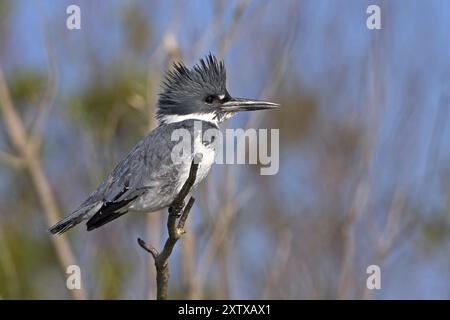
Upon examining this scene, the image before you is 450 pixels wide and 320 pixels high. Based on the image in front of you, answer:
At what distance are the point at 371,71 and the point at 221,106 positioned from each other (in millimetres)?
821

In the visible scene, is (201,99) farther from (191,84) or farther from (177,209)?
(177,209)

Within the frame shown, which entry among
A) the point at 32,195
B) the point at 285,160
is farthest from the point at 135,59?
the point at 285,160

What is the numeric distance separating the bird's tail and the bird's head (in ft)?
1.93

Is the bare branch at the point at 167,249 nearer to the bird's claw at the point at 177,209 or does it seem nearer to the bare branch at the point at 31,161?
the bird's claw at the point at 177,209

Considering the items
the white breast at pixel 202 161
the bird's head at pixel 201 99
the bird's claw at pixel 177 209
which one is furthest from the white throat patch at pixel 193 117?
the bird's claw at pixel 177 209

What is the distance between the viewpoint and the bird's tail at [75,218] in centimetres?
407

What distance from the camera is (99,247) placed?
5.43 m

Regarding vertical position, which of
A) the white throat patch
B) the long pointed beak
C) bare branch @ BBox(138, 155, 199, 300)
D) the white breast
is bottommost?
bare branch @ BBox(138, 155, 199, 300)

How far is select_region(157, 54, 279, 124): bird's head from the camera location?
4574 millimetres

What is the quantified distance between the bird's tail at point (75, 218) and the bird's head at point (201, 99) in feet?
1.93

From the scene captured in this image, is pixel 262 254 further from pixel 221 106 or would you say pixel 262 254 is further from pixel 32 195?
pixel 221 106

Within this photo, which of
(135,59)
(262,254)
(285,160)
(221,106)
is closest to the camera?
(221,106)

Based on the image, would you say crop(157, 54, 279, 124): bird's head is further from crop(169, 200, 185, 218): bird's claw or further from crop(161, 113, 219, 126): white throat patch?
crop(169, 200, 185, 218): bird's claw

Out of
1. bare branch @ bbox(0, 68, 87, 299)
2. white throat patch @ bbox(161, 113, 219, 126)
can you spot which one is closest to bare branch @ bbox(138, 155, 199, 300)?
white throat patch @ bbox(161, 113, 219, 126)
